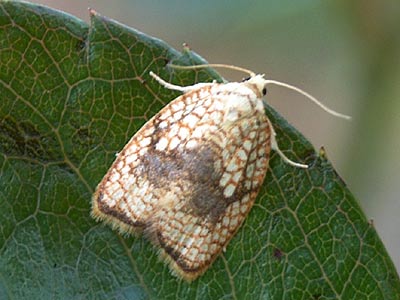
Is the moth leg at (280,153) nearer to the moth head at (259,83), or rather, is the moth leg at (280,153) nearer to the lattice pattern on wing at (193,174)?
the lattice pattern on wing at (193,174)

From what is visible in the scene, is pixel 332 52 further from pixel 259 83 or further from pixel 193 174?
pixel 193 174

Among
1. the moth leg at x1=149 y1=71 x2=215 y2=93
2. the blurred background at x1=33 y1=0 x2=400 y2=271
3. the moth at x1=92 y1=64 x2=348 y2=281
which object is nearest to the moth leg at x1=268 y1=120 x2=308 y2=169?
the moth at x1=92 y1=64 x2=348 y2=281

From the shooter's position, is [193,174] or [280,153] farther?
[193,174]

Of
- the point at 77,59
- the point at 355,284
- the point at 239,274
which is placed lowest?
the point at 239,274

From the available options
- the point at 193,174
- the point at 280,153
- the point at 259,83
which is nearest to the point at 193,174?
the point at 193,174

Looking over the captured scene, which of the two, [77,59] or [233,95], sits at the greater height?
[233,95]

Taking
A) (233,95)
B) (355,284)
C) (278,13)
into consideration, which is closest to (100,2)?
(278,13)

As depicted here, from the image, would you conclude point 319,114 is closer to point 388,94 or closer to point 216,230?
point 388,94
